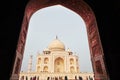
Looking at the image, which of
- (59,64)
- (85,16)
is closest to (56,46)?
(59,64)

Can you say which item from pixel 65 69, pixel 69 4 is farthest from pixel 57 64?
pixel 69 4

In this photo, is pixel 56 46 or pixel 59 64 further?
pixel 56 46

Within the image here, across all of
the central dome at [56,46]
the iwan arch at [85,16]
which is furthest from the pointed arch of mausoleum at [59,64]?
the iwan arch at [85,16]

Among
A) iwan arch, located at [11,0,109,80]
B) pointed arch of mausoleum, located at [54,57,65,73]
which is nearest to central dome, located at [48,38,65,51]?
pointed arch of mausoleum, located at [54,57,65,73]

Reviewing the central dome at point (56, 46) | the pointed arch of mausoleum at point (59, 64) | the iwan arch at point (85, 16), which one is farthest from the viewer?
the central dome at point (56, 46)

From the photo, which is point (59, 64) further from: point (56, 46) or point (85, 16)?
point (85, 16)

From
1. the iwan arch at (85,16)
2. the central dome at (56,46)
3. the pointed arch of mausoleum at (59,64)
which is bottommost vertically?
the iwan arch at (85,16)

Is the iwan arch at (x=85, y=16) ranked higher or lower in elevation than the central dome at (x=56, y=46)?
lower

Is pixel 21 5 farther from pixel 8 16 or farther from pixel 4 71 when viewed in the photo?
pixel 4 71

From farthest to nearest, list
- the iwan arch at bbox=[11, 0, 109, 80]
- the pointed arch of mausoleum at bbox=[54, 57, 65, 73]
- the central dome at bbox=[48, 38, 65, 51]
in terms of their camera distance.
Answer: the central dome at bbox=[48, 38, 65, 51], the pointed arch of mausoleum at bbox=[54, 57, 65, 73], the iwan arch at bbox=[11, 0, 109, 80]

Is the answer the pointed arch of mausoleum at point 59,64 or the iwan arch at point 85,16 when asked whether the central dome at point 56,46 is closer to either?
the pointed arch of mausoleum at point 59,64

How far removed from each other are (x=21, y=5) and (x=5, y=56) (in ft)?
4.63

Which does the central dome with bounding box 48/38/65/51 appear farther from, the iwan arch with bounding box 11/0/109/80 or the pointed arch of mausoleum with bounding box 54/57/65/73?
the iwan arch with bounding box 11/0/109/80

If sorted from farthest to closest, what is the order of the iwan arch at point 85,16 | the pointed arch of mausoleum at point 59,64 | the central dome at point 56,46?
the central dome at point 56,46, the pointed arch of mausoleum at point 59,64, the iwan arch at point 85,16
